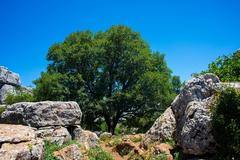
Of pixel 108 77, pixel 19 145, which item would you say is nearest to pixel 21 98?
pixel 108 77

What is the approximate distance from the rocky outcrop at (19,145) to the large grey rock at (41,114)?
4.03 metres

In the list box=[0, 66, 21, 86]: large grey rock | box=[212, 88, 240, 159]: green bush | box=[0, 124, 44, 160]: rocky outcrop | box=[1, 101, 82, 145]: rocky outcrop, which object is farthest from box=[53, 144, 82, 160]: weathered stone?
box=[0, 66, 21, 86]: large grey rock

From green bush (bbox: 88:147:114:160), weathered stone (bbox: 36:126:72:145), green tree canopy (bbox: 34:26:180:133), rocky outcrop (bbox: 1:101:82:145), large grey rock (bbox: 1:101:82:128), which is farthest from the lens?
green tree canopy (bbox: 34:26:180:133)

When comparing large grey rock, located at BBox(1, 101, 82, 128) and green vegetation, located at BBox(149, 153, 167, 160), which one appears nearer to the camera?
green vegetation, located at BBox(149, 153, 167, 160)

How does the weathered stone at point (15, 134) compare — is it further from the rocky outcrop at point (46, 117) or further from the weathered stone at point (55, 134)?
the rocky outcrop at point (46, 117)

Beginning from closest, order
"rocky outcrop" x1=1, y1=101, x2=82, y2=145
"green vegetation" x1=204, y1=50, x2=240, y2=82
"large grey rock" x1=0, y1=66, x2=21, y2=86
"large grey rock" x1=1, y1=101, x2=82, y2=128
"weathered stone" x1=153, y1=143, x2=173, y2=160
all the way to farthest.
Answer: "weathered stone" x1=153, y1=143, x2=173, y2=160 < "rocky outcrop" x1=1, y1=101, x2=82, y2=145 < "large grey rock" x1=1, y1=101, x2=82, y2=128 < "green vegetation" x1=204, y1=50, x2=240, y2=82 < "large grey rock" x1=0, y1=66, x2=21, y2=86

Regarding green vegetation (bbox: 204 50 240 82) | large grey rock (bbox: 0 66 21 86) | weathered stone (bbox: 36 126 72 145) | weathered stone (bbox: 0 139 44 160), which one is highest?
large grey rock (bbox: 0 66 21 86)

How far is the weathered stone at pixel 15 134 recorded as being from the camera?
50.0 feet

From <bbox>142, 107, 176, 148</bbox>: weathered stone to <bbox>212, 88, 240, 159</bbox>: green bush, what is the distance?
4.18 meters

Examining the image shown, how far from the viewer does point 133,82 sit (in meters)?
44.9

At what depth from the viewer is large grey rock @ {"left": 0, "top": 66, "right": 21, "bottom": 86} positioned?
76.2 m

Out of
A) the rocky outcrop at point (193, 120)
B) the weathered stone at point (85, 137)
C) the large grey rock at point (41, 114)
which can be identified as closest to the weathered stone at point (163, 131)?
the rocky outcrop at point (193, 120)

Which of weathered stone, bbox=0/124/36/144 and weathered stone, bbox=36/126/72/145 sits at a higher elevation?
weathered stone, bbox=36/126/72/145

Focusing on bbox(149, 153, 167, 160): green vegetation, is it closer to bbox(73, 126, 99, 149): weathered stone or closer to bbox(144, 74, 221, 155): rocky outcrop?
bbox(144, 74, 221, 155): rocky outcrop
